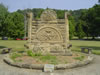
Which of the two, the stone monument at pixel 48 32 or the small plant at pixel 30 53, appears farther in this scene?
the stone monument at pixel 48 32

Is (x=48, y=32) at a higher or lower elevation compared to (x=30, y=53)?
higher

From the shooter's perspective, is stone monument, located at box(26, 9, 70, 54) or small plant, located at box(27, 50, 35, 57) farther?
stone monument, located at box(26, 9, 70, 54)

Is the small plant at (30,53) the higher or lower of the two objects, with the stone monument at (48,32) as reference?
lower

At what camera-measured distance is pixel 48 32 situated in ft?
29.0

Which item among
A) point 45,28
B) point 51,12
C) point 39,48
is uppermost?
point 51,12

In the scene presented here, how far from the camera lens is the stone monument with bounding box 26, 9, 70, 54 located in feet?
28.8

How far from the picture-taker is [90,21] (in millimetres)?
48625

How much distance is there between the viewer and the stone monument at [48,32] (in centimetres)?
878

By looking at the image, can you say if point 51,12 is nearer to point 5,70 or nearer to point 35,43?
point 35,43

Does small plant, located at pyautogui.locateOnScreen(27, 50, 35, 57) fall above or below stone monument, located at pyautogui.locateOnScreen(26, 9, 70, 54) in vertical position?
below

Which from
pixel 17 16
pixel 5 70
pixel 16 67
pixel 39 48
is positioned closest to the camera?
pixel 5 70

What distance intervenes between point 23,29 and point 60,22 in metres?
35.9

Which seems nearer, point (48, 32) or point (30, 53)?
point (30, 53)

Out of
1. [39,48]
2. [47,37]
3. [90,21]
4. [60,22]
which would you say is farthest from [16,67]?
[90,21]
